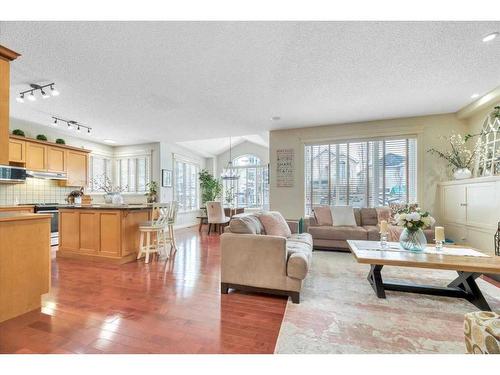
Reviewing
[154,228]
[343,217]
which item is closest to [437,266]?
[343,217]

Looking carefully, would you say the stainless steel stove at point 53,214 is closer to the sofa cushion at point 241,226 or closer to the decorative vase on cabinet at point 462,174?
the sofa cushion at point 241,226

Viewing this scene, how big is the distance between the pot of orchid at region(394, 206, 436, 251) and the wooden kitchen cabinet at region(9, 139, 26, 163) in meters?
6.50

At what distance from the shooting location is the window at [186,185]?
25.6 feet

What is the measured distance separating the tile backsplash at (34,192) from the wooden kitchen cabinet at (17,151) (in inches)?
21.9

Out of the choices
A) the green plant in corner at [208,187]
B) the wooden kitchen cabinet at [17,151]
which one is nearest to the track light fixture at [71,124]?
the wooden kitchen cabinet at [17,151]

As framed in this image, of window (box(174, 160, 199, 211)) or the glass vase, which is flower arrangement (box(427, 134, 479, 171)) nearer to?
the glass vase

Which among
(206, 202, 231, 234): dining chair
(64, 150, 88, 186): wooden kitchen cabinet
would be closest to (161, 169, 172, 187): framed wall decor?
(206, 202, 231, 234): dining chair

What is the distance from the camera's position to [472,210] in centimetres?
360

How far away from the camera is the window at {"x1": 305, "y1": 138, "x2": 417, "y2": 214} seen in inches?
193

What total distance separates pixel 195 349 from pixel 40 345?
111 centimetres

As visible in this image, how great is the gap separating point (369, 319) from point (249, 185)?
7.52m

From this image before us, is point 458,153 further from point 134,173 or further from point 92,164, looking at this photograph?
point 92,164
